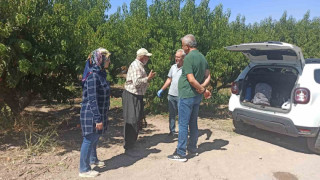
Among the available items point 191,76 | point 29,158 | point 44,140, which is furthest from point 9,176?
point 191,76

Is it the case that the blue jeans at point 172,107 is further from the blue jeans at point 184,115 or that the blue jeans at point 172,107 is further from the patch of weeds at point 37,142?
the patch of weeds at point 37,142

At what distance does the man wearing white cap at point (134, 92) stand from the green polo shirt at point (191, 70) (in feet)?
2.18

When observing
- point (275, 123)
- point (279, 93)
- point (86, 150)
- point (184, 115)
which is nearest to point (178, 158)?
point (184, 115)

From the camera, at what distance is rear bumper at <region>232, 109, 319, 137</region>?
16.0ft

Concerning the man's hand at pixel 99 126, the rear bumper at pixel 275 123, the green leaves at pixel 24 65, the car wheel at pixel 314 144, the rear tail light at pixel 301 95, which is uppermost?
the green leaves at pixel 24 65

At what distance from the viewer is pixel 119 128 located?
6.50 m

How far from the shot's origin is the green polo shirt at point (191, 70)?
170 inches

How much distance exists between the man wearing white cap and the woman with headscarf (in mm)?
900

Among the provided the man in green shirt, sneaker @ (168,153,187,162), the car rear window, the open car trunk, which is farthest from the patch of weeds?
the car rear window

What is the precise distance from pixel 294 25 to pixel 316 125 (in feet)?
62.1

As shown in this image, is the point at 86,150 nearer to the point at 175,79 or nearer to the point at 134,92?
the point at 134,92

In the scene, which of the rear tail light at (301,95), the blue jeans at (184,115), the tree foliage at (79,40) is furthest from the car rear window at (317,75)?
the tree foliage at (79,40)

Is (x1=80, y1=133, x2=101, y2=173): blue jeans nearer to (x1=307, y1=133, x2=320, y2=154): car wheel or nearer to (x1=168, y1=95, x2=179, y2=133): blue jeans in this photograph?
(x1=168, y1=95, x2=179, y2=133): blue jeans

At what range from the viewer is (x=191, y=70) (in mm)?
4305
